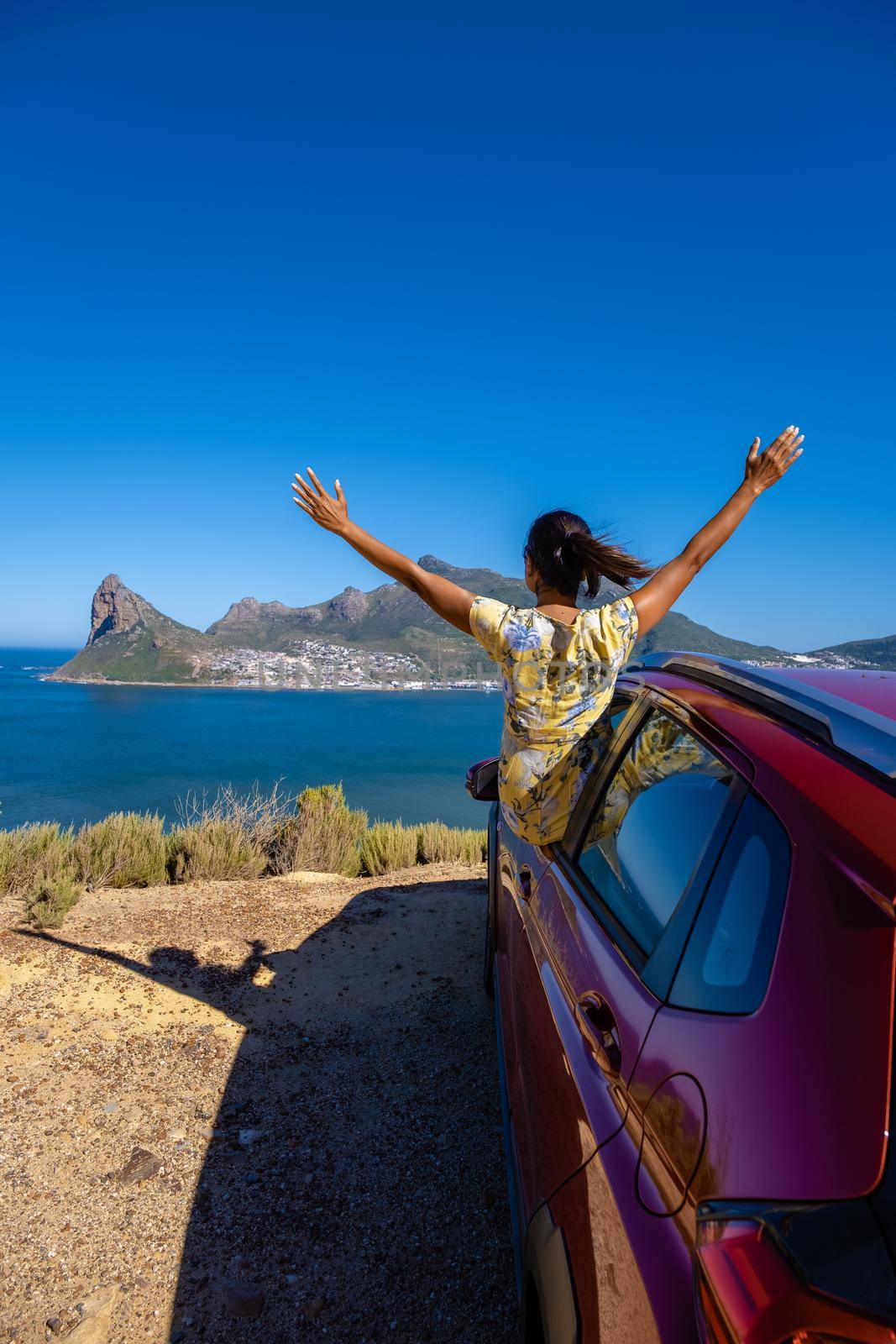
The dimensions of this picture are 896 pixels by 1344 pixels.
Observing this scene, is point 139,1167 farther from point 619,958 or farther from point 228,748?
point 228,748

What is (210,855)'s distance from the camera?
7617 millimetres

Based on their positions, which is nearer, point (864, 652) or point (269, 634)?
point (864, 652)

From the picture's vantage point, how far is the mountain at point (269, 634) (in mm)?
75000

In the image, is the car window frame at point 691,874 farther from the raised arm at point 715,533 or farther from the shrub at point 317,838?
the shrub at point 317,838

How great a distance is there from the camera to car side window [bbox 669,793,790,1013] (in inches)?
41.8

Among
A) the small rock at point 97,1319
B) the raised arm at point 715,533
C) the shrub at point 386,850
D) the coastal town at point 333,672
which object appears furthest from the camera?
the coastal town at point 333,672

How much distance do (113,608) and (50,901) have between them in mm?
110238

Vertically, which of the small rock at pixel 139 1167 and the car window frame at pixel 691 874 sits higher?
the car window frame at pixel 691 874

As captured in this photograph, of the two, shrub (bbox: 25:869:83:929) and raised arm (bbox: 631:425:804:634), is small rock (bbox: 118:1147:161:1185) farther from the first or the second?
shrub (bbox: 25:869:83:929)

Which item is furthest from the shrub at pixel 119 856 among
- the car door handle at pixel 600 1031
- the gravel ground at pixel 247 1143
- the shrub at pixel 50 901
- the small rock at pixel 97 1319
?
the car door handle at pixel 600 1031

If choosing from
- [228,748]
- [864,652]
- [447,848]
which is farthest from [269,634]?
[864,652]

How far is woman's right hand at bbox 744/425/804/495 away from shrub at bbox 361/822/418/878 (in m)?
6.52

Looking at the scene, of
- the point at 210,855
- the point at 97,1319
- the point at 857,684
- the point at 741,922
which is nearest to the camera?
the point at 741,922

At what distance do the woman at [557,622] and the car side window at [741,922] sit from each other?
3.42 ft
